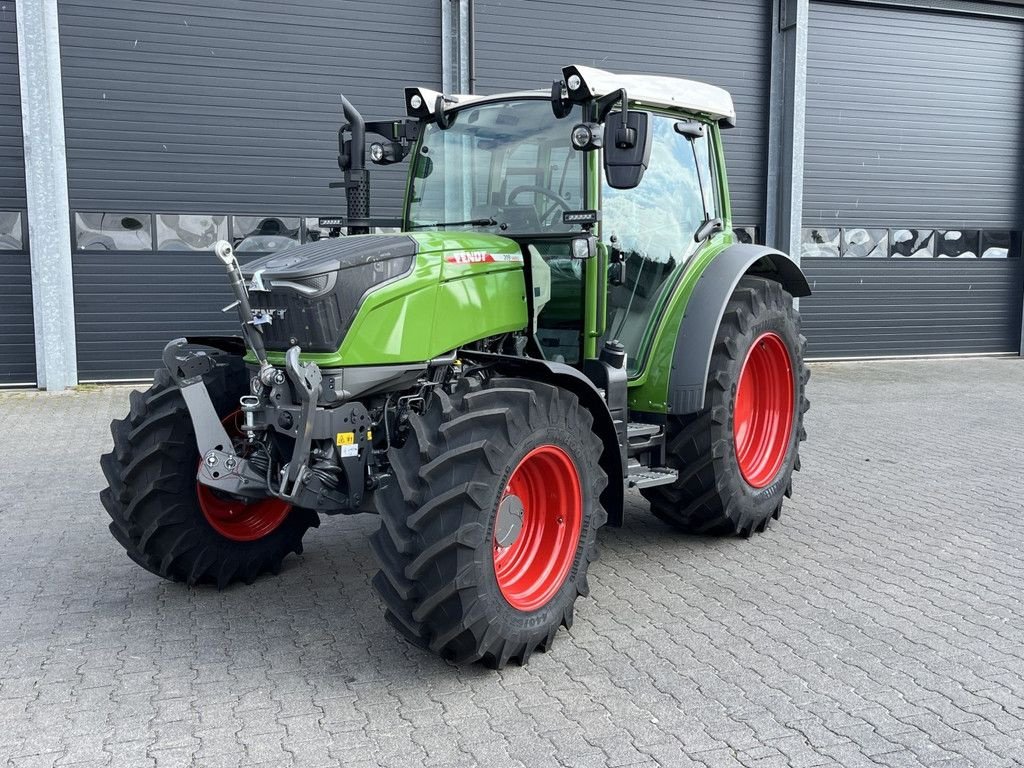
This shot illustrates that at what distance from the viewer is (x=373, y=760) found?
3.00 metres

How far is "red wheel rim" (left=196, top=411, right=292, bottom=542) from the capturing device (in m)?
4.34

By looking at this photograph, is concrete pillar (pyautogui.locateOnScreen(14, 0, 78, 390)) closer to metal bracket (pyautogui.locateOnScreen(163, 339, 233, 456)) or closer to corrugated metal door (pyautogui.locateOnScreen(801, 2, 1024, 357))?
metal bracket (pyautogui.locateOnScreen(163, 339, 233, 456))

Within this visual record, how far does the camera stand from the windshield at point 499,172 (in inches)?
176

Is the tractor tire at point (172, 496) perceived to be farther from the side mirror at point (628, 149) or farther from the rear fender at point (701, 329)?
the rear fender at point (701, 329)

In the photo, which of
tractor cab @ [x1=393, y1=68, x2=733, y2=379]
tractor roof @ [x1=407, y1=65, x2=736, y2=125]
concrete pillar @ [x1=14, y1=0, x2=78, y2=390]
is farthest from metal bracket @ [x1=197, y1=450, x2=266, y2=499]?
concrete pillar @ [x1=14, y1=0, x2=78, y2=390]

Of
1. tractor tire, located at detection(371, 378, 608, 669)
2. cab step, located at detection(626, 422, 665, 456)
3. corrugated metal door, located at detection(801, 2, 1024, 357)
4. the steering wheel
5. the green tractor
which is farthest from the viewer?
corrugated metal door, located at detection(801, 2, 1024, 357)

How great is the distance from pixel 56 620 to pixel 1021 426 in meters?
8.14

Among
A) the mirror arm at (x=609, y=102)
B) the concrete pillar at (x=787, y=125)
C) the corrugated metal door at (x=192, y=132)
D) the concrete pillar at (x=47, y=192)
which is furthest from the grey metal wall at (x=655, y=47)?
the mirror arm at (x=609, y=102)

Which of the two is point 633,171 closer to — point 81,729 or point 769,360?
point 769,360

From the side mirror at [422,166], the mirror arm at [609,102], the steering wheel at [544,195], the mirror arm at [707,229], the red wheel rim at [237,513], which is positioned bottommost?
the red wheel rim at [237,513]

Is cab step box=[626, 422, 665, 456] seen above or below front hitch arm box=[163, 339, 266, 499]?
below

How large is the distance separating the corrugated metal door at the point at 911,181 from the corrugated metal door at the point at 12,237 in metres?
9.37

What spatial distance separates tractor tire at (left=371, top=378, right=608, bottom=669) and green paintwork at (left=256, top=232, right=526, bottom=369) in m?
0.28

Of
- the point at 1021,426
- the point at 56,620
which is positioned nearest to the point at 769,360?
the point at 56,620
